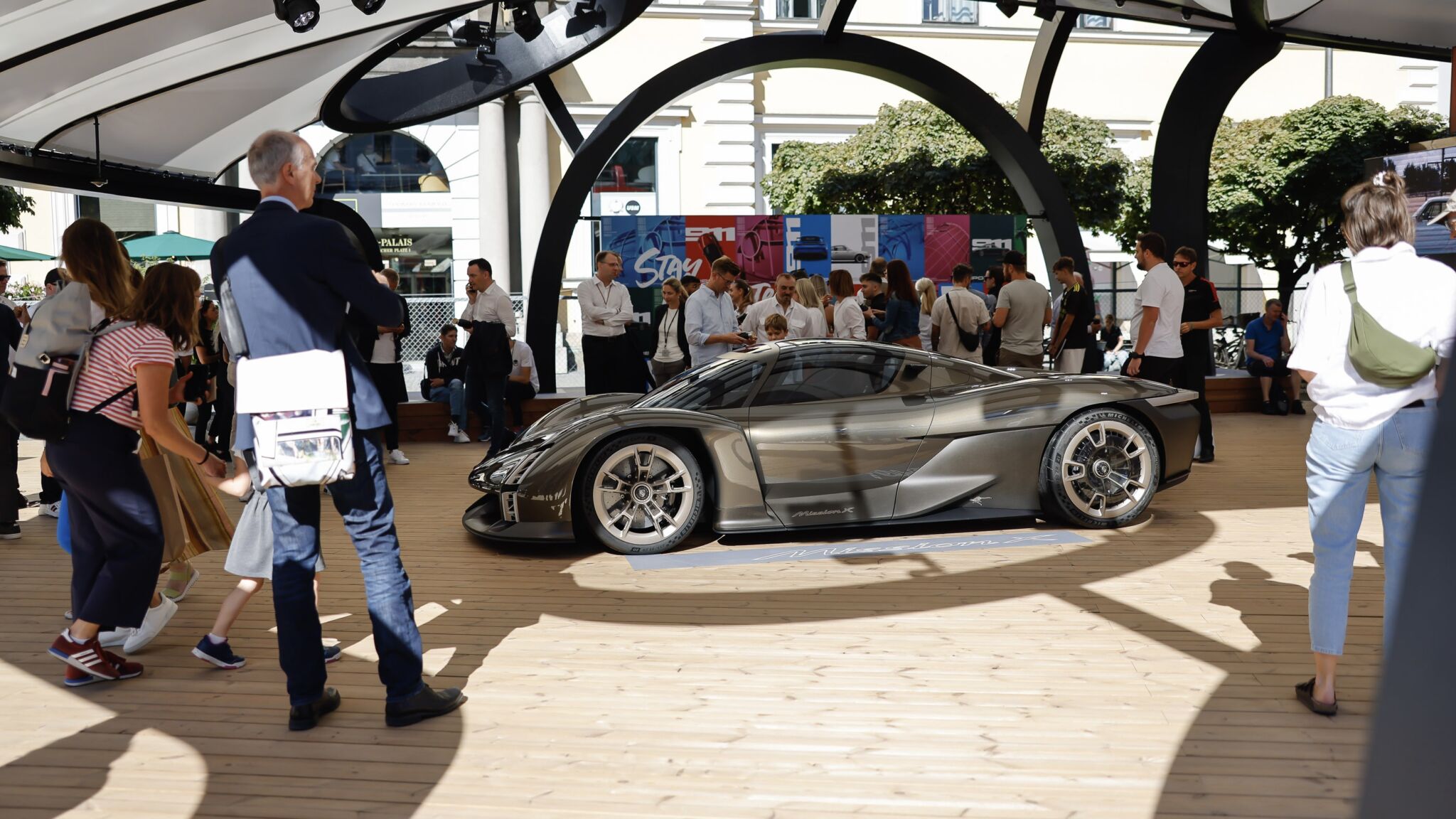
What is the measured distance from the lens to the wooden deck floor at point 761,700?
3270 millimetres

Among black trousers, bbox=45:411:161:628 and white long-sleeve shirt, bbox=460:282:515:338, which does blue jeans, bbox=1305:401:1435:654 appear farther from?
white long-sleeve shirt, bbox=460:282:515:338

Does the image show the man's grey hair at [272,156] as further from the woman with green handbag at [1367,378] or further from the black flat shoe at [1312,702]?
the black flat shoe at [1312,702]

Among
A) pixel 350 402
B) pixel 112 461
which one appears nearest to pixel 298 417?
pixel 350 402

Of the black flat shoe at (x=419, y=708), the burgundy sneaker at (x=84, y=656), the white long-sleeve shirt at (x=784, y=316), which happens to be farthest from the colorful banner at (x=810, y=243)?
the black flat shoe at (x=419, y=708)

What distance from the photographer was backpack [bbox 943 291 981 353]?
399 inches

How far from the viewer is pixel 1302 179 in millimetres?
22906

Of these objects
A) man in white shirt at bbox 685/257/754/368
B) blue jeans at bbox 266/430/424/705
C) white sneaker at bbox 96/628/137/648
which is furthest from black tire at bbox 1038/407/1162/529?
white sneaker at bbox 96/628/137/648

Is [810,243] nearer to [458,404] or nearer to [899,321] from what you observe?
[899,321]

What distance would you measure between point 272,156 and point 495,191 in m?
24.4

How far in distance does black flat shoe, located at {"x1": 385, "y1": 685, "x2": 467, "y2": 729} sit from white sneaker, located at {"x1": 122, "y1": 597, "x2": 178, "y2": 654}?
1.55 metres

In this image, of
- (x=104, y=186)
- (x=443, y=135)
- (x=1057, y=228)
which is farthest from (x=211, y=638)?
(x=443, y=135)

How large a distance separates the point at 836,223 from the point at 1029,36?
789 inches

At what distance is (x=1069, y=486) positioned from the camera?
6.79m

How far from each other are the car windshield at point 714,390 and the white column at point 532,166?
20.9m
